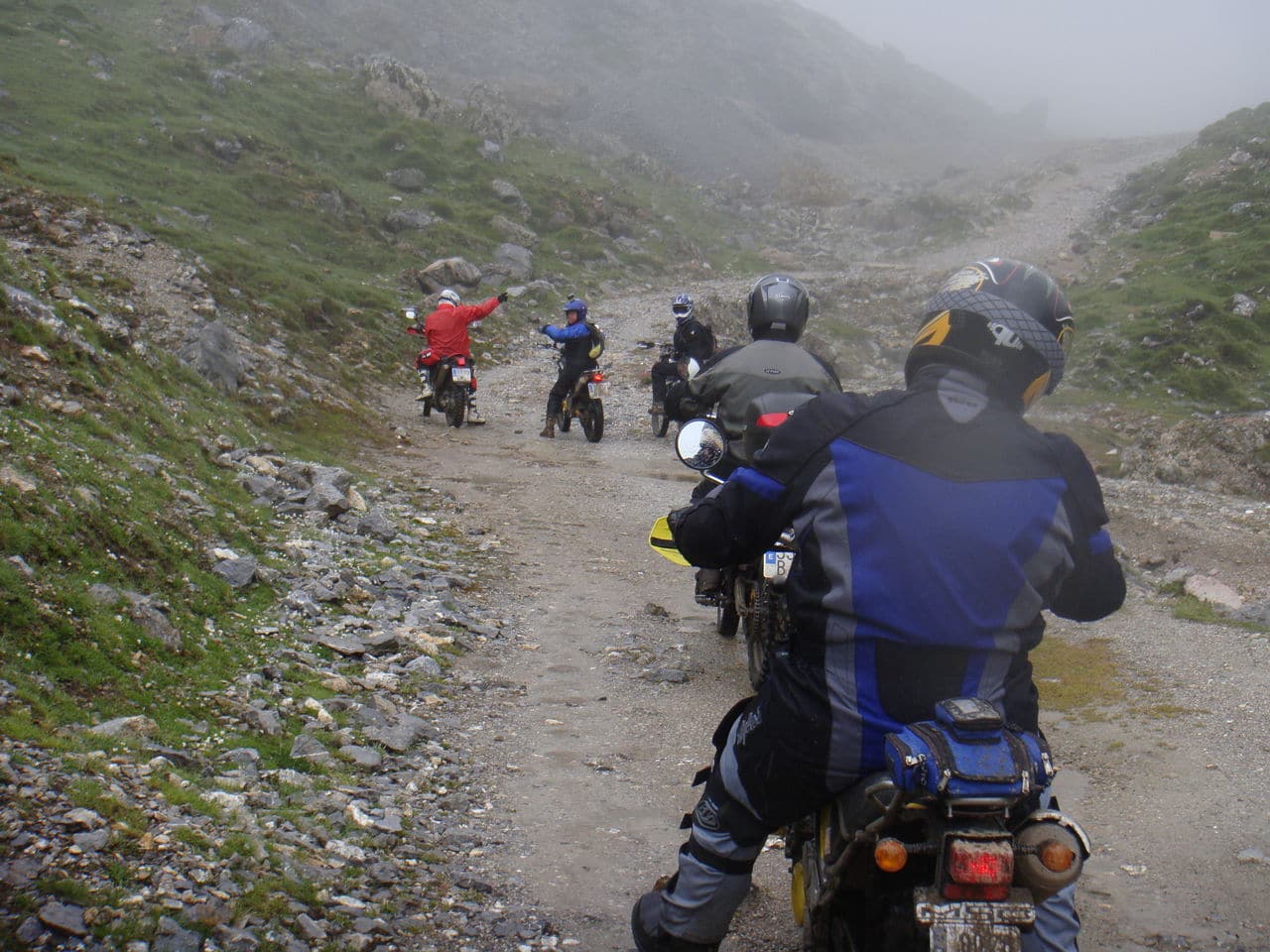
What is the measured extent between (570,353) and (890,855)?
13.0 m

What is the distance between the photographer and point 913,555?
2332 mm

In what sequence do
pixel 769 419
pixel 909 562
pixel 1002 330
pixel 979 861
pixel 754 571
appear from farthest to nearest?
pixel 754 571, pixel 769 419, pixel 1002 330, pixel 909 562, pixel 979 861

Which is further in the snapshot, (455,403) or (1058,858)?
(455,403)

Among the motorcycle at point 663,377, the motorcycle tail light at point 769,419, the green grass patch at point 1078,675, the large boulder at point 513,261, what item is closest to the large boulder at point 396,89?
the large boulder at point 513,261

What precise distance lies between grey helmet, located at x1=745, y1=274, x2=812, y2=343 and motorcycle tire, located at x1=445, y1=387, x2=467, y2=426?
9.20 metres

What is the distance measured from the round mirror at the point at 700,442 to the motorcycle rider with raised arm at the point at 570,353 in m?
10.4

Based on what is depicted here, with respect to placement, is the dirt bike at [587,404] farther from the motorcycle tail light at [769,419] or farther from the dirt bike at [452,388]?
the motorcycle tail light at [769,419]

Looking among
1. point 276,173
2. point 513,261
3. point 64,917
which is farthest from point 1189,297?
point 64,917

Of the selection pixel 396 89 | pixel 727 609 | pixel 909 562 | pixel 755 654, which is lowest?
pixel 727 609

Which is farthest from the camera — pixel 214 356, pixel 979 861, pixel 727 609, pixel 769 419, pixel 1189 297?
pixel 1189 297

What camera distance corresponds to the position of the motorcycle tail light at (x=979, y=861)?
2119mm

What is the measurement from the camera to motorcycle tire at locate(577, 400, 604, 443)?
15.0 m

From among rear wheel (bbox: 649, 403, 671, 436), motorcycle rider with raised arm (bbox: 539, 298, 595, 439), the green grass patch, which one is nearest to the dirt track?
the green grass patch

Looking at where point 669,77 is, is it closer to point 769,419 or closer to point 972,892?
point 769,419
